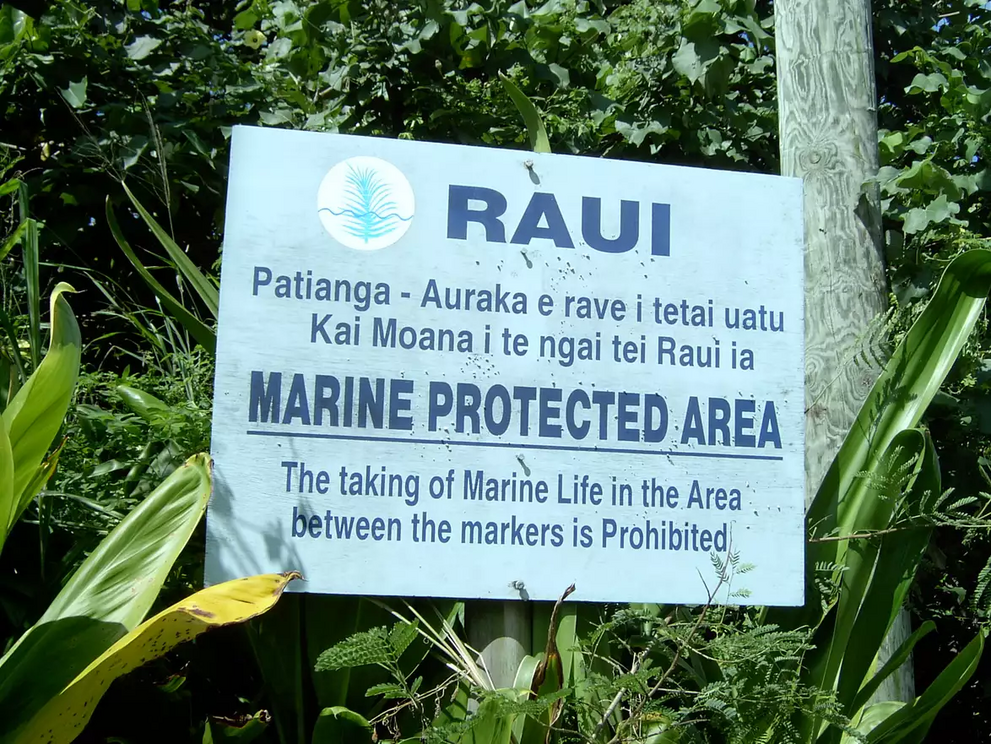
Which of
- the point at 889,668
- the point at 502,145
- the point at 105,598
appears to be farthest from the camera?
the point at 502,145

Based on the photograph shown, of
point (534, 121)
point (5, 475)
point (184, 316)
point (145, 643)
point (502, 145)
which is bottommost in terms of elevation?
point (145, 643)

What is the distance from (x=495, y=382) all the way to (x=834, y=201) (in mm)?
1025

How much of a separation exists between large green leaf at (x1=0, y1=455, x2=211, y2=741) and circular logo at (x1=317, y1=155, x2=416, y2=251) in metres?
0.54

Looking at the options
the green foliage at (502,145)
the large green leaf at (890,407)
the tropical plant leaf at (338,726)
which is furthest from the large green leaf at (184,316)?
the large green leaf at (890,407)

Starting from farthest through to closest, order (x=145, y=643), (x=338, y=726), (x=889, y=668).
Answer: (x=889, y=668) → (x=338, y=726) → (x=145, y=643)

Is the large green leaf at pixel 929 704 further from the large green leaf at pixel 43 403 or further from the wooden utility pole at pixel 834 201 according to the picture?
the large green leaf at pixel 43 403

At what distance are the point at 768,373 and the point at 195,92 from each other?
241 centimetres

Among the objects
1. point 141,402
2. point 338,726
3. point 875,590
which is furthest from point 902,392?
point 141,402

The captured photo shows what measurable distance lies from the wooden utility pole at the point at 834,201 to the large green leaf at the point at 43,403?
166cm

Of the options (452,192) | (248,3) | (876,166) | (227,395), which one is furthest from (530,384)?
(248,3)

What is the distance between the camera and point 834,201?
2.44 m

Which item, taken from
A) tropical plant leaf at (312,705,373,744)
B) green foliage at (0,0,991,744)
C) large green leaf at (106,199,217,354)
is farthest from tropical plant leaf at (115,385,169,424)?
tropical plant leaf at (312,705,373,744)

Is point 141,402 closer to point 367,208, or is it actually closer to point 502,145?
point 367,208

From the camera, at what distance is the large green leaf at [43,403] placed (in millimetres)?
1898
